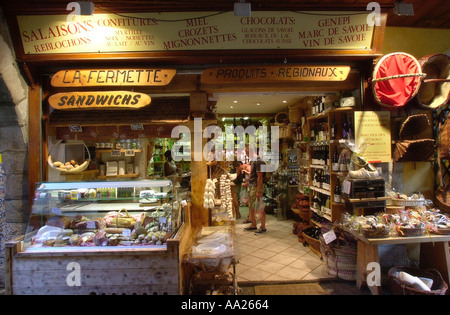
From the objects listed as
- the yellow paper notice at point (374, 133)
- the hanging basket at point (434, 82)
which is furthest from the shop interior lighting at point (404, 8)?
the yellow paper notice at point (374, 133)

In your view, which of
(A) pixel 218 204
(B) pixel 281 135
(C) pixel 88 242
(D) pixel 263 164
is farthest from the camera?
(B) pixel 281 135

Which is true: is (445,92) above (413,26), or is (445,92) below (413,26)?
below

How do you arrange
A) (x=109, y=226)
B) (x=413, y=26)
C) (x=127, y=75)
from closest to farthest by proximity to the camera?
(x=109, y=226)
(x=127, y=75)
(x=413, y=26)

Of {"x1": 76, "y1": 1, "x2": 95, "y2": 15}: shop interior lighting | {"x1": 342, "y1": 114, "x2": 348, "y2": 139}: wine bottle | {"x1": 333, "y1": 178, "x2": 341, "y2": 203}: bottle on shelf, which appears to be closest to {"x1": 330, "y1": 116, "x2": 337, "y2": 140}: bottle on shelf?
{"x1": 342, "y1": 114, "x2": 348, "y2": 139}: wine bottle

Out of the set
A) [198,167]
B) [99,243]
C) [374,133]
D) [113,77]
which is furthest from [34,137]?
[374,133]

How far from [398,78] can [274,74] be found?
1.94m

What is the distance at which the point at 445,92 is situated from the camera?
4.37 metres

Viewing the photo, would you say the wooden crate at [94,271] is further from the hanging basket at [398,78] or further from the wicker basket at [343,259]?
the hanging basket at [398,78]

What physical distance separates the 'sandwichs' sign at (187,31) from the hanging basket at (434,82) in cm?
114

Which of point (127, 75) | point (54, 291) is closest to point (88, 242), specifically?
point (54, 291)

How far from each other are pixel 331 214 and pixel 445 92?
9.01ft

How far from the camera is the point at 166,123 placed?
14.9 feet

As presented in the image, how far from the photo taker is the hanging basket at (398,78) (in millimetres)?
4217

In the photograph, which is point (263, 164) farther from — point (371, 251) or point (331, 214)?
point (371, 251)
